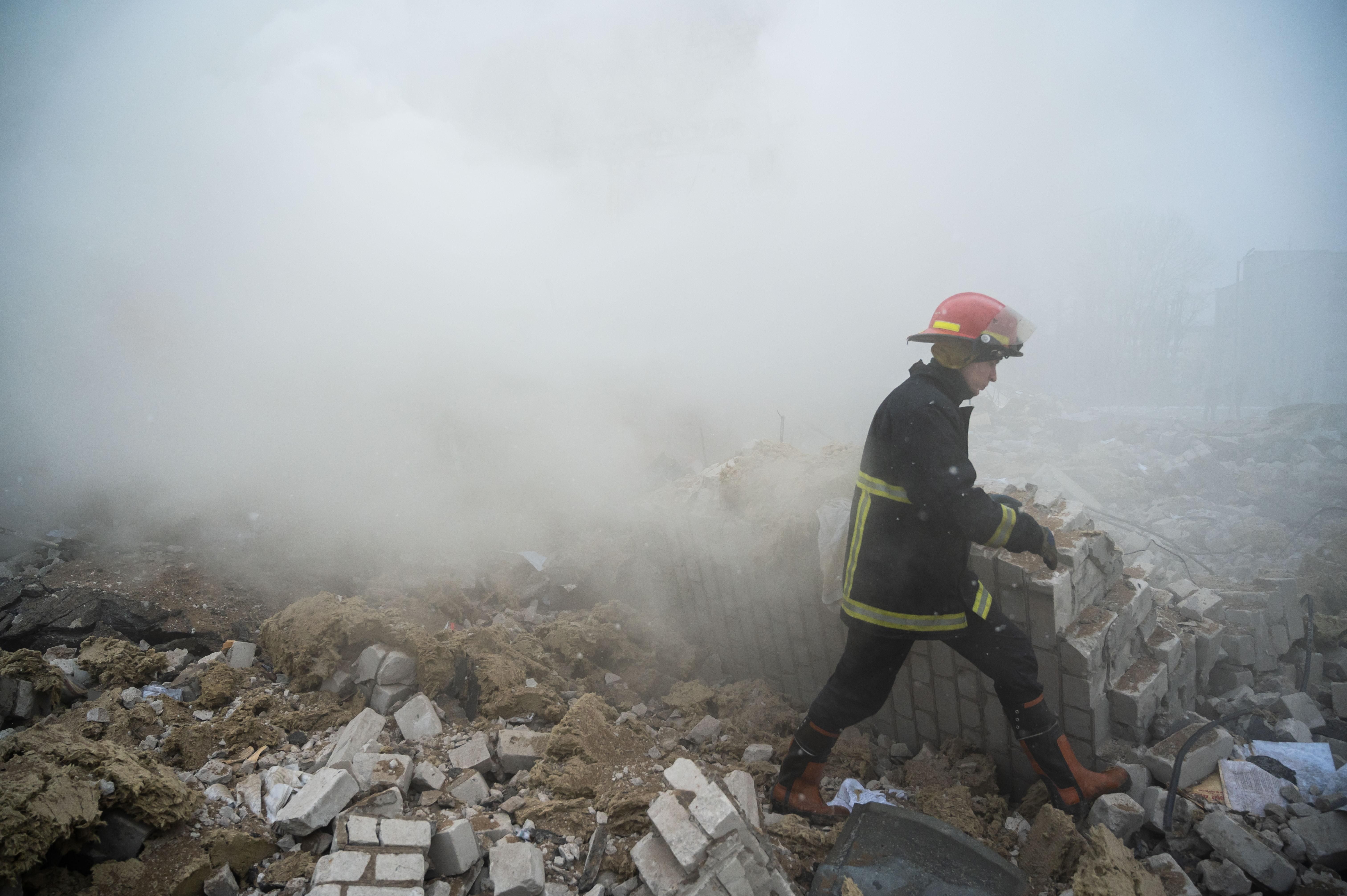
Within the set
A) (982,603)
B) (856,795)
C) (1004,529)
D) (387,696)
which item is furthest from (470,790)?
(1004,529)

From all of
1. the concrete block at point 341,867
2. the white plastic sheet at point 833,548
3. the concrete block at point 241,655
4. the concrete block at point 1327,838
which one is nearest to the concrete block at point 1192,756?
the concrete block at point 1327,838

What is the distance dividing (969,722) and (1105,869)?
0.81 m

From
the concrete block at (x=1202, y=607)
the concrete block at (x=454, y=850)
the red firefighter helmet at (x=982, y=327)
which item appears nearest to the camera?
the concrete block at (x=454, y=850)

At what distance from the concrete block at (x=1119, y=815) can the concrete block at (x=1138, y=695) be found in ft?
1.19

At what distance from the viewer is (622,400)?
8.55 meters

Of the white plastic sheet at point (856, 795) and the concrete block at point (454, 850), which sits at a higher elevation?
the concrete block at point (454, 850)

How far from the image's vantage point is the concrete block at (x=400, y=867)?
171 centimetres

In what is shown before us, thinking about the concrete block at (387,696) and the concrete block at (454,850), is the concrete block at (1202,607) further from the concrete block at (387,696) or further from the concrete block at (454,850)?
the concrete block at (387,696)

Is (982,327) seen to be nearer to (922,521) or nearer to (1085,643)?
(922,521)

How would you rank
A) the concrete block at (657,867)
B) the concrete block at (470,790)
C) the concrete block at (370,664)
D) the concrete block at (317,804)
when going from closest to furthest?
the concrete block at (657,867) → the concrete block at (317,804) → the concrete block at (470,790) → the concrete block at (370,664)

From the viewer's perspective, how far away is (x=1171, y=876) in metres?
1.79

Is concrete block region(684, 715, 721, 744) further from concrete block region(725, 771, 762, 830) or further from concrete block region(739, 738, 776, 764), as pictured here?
concrete block region(725, 771, 762, 830)

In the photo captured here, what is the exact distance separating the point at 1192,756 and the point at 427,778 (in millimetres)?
2738

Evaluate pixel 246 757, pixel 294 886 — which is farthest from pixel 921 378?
pixel 246 757
